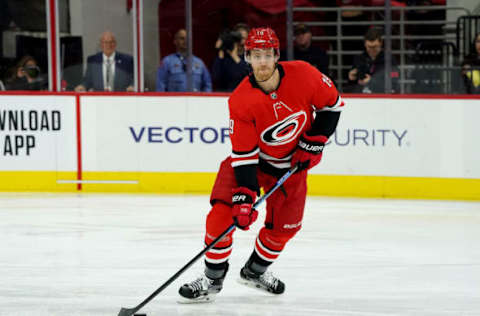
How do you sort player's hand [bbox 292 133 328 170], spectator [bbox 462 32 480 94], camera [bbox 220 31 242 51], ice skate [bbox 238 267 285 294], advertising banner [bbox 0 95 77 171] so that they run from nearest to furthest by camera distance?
player's hand [bbox 292 133 328 170] < ice skate [bbox 238 267 285 294] < spectator [bbox 462 32 480 94] < camera [bbox 220 31 242 51] < advertising banner [bbox 0 95 77 171]

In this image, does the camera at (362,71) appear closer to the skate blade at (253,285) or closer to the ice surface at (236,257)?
the ice surface at (236,257)

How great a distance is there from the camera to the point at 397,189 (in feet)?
22.2

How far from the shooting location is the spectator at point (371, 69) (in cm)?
687

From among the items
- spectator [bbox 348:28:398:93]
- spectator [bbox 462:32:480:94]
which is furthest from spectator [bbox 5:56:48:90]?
spectator [bbox 462:32:480:94]

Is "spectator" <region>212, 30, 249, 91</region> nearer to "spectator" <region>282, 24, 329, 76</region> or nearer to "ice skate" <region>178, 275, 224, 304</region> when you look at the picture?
"spectator" <region>282, 24, 329, 76</region>

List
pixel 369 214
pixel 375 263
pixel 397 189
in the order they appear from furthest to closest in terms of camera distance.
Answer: pixel 397 189 → pixel 369 214 → pixel 375 263

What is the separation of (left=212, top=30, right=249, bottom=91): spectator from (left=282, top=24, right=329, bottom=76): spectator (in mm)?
467

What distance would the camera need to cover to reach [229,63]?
7027 millimetres

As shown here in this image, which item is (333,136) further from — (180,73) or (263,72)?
(263,72)

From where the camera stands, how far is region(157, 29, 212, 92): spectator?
23.3 ft

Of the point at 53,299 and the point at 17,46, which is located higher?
the point at 17,46

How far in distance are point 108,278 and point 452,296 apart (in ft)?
5.31

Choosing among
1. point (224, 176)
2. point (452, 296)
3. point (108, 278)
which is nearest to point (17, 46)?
point (108, 278)

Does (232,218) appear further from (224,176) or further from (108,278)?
(108,278)
